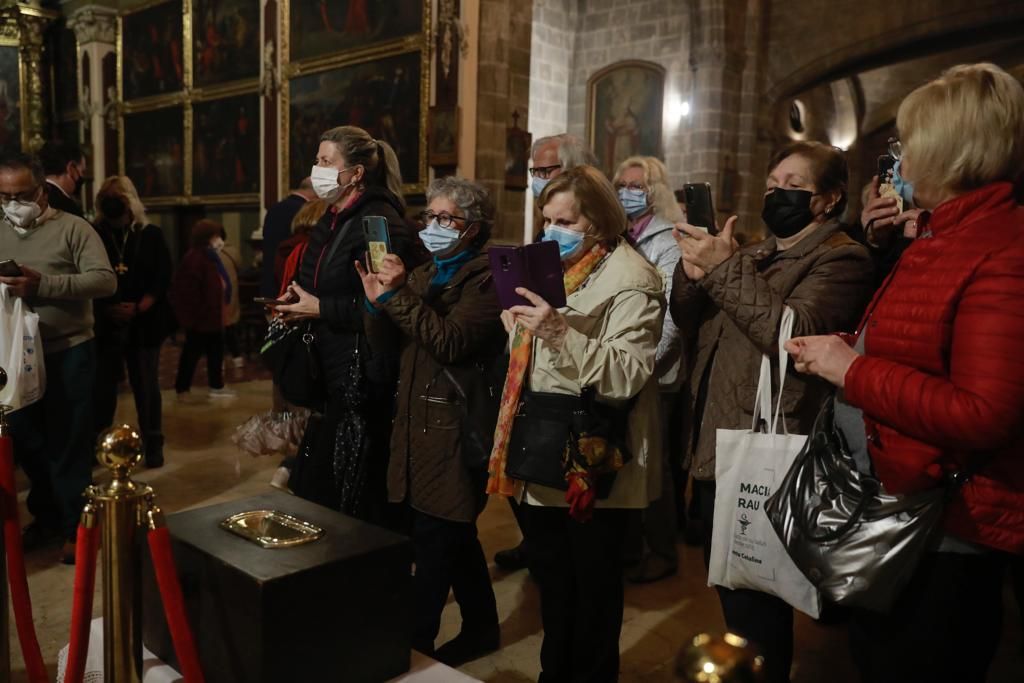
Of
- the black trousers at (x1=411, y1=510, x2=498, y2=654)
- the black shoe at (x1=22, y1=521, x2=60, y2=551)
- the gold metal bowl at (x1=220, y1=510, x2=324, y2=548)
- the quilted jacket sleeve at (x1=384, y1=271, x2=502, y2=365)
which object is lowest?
the black shoe at (x1=22, y1=521, x2=60, y2=551)

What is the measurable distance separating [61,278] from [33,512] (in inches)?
49.5

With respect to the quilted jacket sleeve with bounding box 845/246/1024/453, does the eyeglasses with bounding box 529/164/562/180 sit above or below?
above

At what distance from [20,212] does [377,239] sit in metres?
1.86

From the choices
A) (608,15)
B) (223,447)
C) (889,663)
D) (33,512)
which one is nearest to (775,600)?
(889,663)

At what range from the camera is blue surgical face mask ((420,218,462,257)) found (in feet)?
8.77

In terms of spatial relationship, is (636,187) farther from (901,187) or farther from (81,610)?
(81,610)

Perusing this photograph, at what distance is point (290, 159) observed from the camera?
423 inches

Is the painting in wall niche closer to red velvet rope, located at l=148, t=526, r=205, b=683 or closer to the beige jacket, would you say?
the beige jacket

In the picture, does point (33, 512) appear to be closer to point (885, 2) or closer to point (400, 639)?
point (400, 639)

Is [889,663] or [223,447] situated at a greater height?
[889,663]

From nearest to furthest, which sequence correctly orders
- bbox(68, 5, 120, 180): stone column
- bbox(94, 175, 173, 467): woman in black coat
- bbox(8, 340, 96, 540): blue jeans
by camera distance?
1. bbox(8, 340, 96, 540): blue jeans
2. bbox(94, 175, 173, 467): woman in black coat
3. bbox(68, 5, 120, 180): stone column

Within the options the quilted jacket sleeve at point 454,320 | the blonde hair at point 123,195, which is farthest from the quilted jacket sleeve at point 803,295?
the blonde hair at point 123,195

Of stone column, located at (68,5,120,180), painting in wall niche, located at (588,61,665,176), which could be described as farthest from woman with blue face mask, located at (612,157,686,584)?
stone column, located at (68,5,120,180)

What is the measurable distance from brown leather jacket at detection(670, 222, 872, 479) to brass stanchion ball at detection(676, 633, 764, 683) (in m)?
1.21
